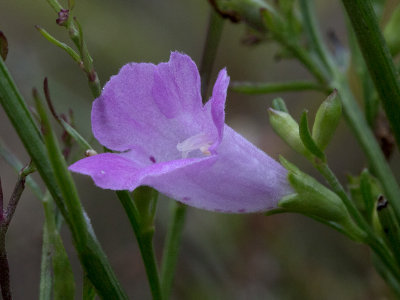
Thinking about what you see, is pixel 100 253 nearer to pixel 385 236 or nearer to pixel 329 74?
pixel 385 236

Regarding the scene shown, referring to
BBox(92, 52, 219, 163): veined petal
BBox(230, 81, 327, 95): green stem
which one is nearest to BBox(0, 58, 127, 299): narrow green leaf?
BBox(92, 52, 219, 163): veined petal

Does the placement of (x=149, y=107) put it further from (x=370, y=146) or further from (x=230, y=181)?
(x=370, y=146)

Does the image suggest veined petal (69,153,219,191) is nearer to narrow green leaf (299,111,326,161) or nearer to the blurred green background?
narrow green leaf (299,111,326,161)

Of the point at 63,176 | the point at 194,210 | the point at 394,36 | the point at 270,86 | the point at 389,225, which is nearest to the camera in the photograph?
the point at 63,176

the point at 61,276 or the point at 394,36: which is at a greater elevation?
the point at 394,36

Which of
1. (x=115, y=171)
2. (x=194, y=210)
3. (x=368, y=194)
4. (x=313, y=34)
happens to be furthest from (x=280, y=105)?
(x=194, y=210)

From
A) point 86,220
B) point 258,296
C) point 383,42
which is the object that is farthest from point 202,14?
point 86,220

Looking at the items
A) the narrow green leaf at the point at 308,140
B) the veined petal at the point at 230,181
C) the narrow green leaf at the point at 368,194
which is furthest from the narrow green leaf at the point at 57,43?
the narrow green leaf at the point at 368,194

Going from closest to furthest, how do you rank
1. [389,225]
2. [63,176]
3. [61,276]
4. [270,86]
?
[63,176] → [61,276] → [389,225] → [270,86]
